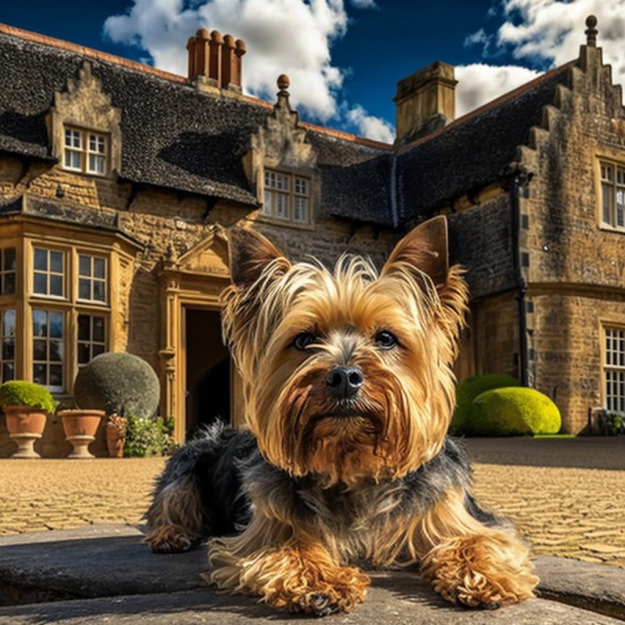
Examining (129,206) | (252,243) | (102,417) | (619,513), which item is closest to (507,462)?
(619,513)

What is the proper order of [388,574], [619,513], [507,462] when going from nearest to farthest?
[388,574], [619,513], [507,462]

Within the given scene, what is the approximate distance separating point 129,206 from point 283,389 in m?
15.8

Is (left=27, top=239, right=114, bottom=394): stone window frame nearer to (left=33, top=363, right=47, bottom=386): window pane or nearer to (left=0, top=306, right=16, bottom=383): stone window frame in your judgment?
(left=33, top=363, right=47, bottom=386): window pane

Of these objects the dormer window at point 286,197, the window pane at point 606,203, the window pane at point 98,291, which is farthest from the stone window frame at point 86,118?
the window pane at point 606,203

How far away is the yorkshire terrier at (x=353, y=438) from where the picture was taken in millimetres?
2361

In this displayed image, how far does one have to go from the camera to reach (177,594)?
248cm

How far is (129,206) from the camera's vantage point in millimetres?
17500

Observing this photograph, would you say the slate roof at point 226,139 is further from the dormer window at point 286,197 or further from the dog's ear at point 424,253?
the dog's ear at point 424,253

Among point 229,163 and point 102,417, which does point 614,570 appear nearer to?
point 102,417

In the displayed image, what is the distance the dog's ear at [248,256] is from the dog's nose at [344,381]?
60 centimetres

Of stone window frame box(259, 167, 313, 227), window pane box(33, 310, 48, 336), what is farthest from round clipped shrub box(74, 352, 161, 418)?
stone window frame box(259, 167, 313, 227)

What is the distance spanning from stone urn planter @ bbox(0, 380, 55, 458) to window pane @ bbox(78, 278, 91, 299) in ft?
7.81

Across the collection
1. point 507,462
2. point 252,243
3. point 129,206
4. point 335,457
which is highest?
point 129,206

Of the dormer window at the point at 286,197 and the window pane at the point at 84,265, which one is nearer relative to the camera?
the window pane at the point at 84,265
